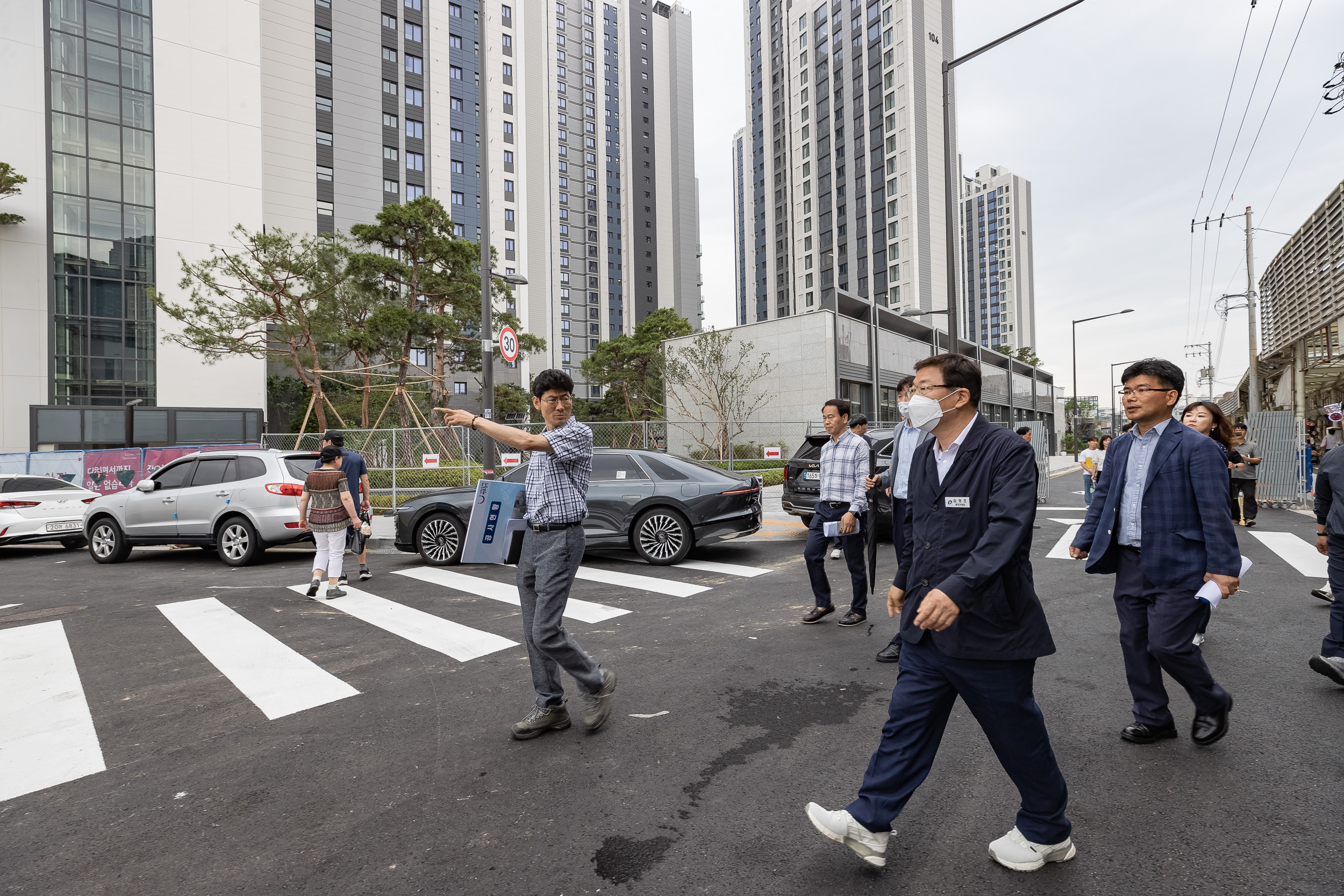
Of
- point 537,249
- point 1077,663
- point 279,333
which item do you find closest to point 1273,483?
point 1077,663

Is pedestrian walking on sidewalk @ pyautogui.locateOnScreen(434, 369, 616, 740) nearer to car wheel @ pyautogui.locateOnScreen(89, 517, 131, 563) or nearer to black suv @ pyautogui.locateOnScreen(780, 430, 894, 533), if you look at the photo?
black suv @ pyautogui.locateOnScreen(780, 430, 894, 533)

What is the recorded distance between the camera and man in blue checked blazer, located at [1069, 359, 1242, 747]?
11.1 ft

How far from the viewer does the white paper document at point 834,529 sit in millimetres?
5824

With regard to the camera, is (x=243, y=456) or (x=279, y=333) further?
(x=279, y=333)

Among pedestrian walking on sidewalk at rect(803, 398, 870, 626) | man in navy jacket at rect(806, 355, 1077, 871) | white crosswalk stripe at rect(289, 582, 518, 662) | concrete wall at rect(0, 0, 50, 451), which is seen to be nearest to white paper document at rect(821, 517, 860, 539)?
pedestrian walking on sidewalk at rect(803, 398, 870, 626)

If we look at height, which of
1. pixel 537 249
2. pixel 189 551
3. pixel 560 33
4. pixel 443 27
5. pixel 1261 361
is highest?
pixel 560 33

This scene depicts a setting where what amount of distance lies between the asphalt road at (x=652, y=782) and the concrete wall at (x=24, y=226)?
113ft

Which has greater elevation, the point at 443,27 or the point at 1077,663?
the point at 443,27

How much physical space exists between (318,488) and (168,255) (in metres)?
34.1

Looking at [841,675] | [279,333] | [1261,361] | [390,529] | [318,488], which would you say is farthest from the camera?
[1261,361]

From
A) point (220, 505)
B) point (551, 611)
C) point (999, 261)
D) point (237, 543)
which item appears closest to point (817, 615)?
point (551, 611)

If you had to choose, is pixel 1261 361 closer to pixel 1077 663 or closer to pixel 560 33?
pixel 1077 663

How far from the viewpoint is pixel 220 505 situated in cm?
1026

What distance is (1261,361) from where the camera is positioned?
2950 centimetres
